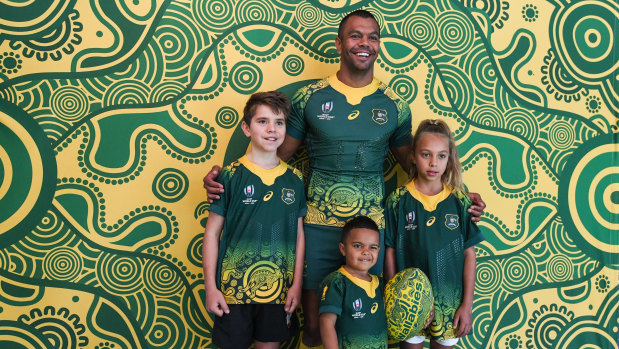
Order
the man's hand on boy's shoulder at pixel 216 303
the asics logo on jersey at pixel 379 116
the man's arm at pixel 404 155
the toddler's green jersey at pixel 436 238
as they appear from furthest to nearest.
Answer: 1. the man's arm at pixel 404 155
2. the asics logo on jersey at pixel 379 116
3. the toddler's green jersey at pixel 436 238
4. the man's hand on boy's shoulder at pixel 216 303

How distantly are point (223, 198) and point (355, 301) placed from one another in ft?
2.04

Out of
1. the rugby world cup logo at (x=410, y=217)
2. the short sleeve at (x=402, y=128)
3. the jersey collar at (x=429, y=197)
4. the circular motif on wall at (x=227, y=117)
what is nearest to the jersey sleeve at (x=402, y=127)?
the short sleeve at (x=402, y=128)

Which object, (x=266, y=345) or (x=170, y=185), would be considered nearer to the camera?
(x=266, y=345)

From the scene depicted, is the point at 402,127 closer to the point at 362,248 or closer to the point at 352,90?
the point at 352,90

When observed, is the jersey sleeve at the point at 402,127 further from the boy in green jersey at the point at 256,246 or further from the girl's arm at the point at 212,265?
the girl's arm at the point at 212,265

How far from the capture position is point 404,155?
211 centimetres

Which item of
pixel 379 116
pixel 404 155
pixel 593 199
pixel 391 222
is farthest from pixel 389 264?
pixel 593 199

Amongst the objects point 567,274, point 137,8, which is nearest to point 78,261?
point 137,8

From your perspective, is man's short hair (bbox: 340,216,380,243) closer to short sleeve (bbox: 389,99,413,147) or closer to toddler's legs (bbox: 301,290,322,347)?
toddler's legs (bbox: 301,290,322,347)

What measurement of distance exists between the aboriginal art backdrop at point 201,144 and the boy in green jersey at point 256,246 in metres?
0.38

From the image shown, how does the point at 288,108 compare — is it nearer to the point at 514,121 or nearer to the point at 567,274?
the point at 514,121

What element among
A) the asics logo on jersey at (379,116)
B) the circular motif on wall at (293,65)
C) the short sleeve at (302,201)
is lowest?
the short sleeve at (302,201)

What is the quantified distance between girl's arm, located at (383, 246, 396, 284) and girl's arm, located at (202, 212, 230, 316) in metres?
0.64

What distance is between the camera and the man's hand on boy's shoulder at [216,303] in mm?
1782
